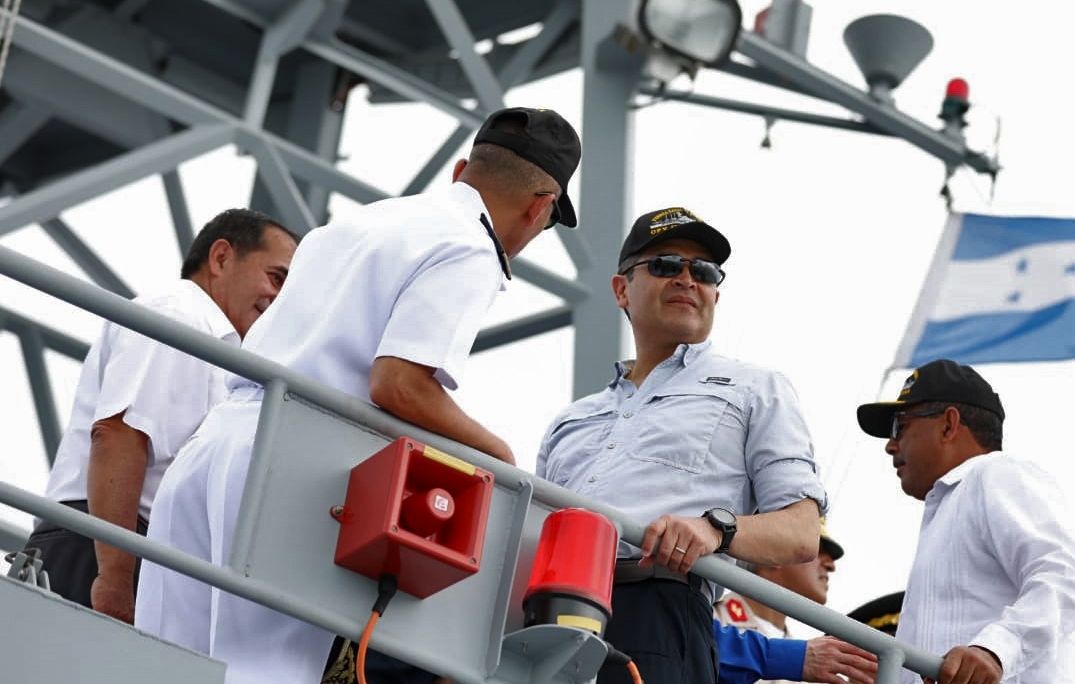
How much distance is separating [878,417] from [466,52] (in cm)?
638

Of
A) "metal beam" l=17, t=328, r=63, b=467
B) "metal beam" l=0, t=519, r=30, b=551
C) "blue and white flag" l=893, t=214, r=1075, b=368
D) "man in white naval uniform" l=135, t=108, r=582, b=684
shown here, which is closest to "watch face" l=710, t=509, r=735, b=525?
"man in white naval uniform" l=135, t=108, r=582, b=684

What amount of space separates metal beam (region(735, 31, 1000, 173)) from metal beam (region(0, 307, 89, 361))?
206 inches

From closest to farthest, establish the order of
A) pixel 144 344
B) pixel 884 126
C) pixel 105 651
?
pixel 105 651 → pixel 144 344 → pixel 884 126

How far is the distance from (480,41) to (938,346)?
3970 millimetres

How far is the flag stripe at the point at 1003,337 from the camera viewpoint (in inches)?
526

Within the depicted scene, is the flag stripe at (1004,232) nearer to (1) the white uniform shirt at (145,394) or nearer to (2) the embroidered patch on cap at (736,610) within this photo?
(2) the embroidered patch on cap at (736,610)

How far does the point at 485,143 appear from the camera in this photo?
14.9ft

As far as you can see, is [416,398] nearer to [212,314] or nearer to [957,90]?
[212,314]

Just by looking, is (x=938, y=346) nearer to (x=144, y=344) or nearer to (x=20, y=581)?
(x=144, y=344)

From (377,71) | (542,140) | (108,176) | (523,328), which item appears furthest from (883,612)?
(377,71)

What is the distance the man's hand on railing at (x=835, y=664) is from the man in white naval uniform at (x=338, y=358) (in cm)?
130

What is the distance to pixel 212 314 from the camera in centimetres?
519

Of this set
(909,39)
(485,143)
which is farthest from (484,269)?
(909,39)

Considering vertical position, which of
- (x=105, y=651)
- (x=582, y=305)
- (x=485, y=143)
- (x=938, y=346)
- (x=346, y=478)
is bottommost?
(x=105, y=651)
